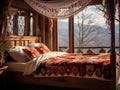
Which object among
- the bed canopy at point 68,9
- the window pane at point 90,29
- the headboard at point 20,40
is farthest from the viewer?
the window pane at point 90,29

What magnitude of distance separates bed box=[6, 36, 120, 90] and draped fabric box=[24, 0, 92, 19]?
900mm

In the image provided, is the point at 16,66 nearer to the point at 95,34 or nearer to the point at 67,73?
the point at 67,73

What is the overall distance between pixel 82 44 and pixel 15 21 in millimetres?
2858

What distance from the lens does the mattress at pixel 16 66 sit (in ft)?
13.3

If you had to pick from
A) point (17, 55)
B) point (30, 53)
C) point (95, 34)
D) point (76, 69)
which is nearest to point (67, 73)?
point (76, 69)

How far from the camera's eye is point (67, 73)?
12.0 ft

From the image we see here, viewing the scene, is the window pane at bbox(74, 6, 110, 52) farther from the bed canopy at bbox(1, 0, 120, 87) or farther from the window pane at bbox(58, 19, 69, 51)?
the bed canopy at bbox(1, 0, 120, 87)

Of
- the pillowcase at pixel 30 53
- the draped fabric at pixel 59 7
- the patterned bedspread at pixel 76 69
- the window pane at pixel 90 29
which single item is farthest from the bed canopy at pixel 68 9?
the window pane at pixel 90 29

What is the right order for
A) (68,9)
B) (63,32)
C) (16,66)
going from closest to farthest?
(68,9), (16,66), (63,32)

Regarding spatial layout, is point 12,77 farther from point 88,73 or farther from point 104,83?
point 104,83

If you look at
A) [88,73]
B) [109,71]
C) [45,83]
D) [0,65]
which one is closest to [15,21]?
[0,65]

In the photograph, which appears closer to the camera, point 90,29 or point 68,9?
point 68,9

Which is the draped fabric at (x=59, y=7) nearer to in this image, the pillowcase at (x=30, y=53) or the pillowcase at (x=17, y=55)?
the pillowcase at (x=30, y=53)

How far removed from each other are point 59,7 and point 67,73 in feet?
4.35
